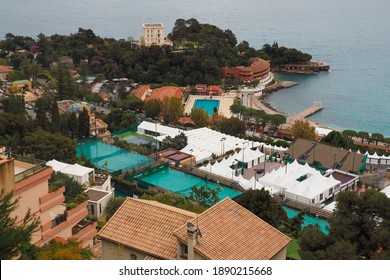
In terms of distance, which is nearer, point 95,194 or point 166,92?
point 95,194

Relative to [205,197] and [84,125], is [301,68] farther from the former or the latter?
[205,197]

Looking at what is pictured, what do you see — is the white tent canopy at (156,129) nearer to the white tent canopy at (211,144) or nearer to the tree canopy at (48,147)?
the white tent canopy at (211,144)

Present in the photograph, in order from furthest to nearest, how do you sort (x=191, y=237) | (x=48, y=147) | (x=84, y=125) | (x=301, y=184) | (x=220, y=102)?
(x=220, y=102) → (x=84, y=125) → (x=301, y=184) → (x=48, y=147) → (x=191, y=237)

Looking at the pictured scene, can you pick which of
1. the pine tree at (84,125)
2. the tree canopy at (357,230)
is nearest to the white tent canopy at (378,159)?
the pine tree at (84,125)

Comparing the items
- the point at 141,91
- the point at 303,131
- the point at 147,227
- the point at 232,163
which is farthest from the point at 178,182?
the point at 141,91

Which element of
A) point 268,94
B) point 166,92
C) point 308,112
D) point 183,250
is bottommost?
point 308,112

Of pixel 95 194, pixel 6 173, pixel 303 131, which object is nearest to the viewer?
pixel 6 173

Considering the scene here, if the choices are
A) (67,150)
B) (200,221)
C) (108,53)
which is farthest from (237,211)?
(108,53)

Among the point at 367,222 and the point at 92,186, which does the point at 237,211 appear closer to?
the point at 367,222
